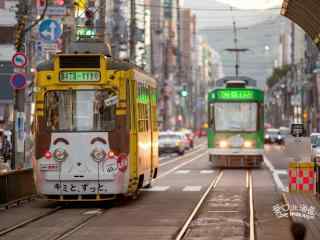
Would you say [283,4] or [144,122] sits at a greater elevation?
[283,4]

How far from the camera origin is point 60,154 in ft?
82.0

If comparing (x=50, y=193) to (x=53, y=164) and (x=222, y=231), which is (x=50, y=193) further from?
(x=222, y=231)

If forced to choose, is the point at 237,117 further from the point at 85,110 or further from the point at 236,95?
the point at 85,110

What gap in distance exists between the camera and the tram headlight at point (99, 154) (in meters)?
24.9

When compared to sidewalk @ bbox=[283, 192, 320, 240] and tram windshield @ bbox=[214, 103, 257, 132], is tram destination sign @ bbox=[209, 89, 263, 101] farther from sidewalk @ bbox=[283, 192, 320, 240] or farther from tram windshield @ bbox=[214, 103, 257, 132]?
sidewalk @ bbox=[283, 192, 320, 240]

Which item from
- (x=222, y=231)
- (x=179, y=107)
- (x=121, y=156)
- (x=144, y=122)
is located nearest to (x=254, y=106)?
(x=144, y=122)

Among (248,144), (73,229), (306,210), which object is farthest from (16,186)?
(248,144)

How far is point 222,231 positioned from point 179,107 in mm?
165791

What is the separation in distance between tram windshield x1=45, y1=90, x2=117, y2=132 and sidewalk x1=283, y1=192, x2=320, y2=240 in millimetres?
4798

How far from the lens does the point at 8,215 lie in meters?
23.3

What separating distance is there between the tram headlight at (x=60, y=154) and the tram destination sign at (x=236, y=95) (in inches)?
969

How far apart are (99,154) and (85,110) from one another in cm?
111

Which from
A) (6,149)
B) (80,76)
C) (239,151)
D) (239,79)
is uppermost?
(239,79)

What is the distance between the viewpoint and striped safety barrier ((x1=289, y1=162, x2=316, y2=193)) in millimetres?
28594
